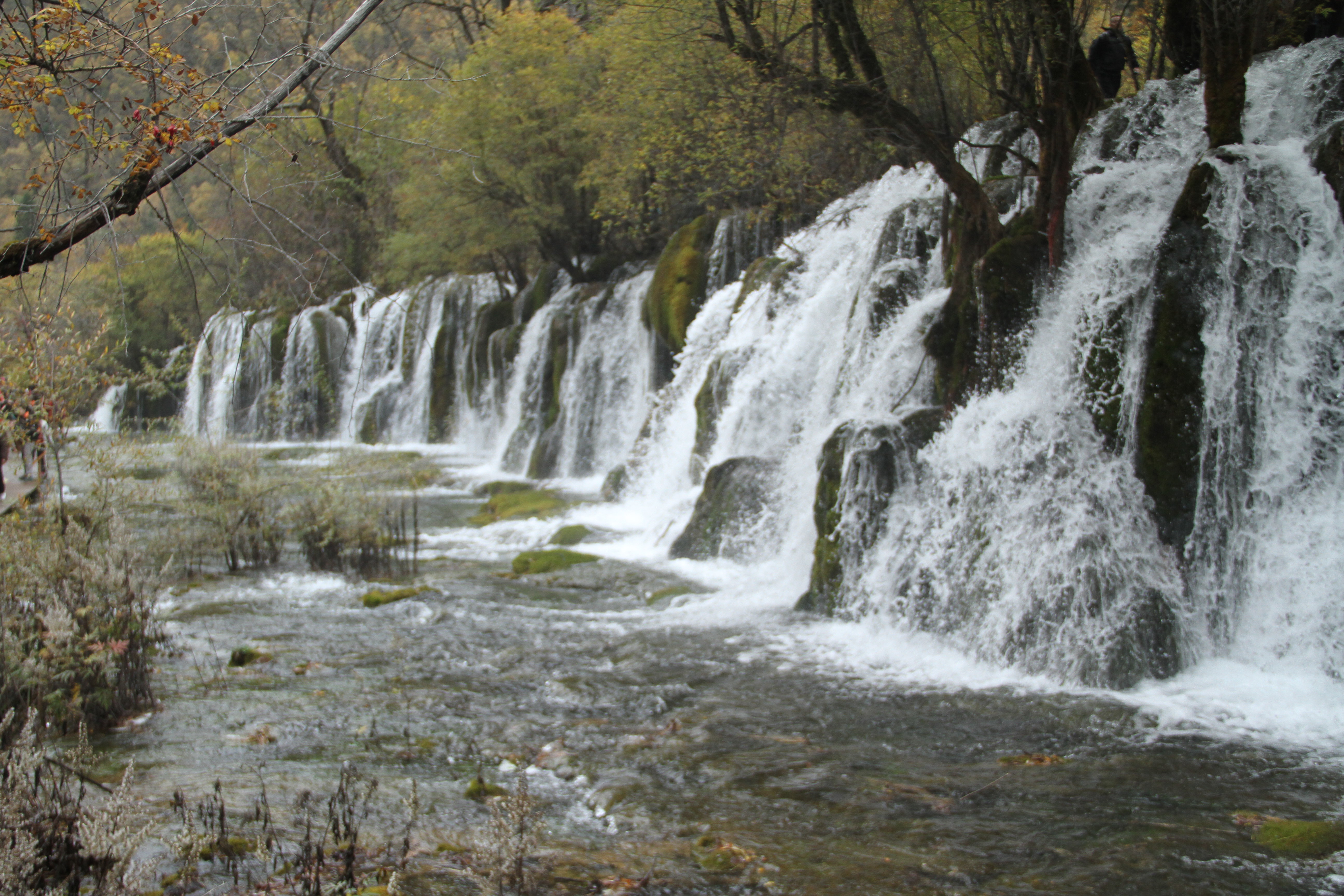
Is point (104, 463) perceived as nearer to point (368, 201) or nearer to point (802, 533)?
point (802, 533)

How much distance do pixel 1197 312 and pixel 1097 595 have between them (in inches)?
81.7

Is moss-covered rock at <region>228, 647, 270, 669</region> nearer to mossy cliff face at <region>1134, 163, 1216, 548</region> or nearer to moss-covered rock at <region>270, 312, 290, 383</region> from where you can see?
mossy cliff face at <region>1134, 163, 1216, 548</region>

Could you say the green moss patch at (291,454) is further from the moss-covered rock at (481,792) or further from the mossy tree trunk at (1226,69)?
the mossy tree trunk at (1226,69)

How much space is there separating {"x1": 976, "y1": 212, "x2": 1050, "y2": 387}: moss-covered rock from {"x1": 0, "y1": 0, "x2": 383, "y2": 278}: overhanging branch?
251 inches

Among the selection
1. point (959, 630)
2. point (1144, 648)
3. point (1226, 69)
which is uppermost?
point (1226, 69)

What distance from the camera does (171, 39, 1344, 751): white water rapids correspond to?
6680 mm

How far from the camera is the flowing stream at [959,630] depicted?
15.7ft

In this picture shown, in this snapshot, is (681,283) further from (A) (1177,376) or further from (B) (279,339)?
(B) (279,339)

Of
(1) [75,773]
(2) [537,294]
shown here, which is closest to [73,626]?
(1) [75,773]

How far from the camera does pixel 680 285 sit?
1762cm

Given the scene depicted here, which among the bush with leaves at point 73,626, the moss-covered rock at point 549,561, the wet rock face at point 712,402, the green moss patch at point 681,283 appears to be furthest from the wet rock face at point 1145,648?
the green moss patch at point 681,283

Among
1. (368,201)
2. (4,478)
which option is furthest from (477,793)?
(368,201)

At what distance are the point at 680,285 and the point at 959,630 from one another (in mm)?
10823

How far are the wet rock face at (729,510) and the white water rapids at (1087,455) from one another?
0.11 metres
